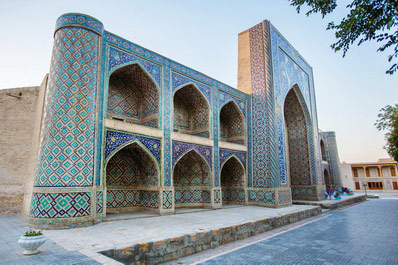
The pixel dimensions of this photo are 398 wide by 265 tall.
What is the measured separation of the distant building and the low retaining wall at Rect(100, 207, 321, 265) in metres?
23.4

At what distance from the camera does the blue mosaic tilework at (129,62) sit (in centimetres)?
607

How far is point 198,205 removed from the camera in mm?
8164

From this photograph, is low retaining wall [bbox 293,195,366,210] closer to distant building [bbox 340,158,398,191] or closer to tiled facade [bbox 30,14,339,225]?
tiled facade [bbox 30,14,339,225]

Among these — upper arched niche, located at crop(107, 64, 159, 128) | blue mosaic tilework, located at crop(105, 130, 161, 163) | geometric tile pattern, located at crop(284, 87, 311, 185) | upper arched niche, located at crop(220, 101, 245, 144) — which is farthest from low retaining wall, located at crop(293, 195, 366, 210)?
upper arched niche, located at crop(107, 64, 159, 128)

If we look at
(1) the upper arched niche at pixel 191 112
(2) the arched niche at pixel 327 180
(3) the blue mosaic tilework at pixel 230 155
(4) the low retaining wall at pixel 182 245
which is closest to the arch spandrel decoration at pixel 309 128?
(3) the blue mosaic tilework at pixel 230 155

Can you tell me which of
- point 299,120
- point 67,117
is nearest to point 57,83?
point 67,117

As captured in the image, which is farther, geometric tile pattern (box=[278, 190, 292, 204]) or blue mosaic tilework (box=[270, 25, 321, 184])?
blue mosaic tilework (box=[270, 25, 321, 184])

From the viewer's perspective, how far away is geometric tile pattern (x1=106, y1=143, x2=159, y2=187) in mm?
6757

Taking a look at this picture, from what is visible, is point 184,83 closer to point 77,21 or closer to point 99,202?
point 77,21

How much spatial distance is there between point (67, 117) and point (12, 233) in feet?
7.20

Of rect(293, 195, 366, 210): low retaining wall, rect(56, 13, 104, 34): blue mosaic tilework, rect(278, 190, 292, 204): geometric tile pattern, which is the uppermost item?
rect(56, 13, 104, 34): blue mosaic tilework

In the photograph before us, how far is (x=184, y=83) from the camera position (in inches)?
307

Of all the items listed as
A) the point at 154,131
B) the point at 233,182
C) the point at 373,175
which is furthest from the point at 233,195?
the point at 373,175

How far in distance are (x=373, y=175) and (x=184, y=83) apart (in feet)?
88.9
